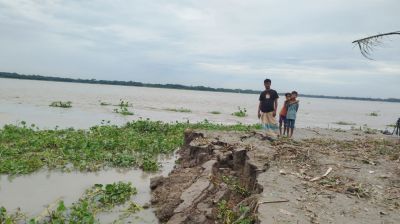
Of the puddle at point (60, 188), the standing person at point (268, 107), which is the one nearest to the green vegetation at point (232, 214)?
the puddle at point (60, 188)

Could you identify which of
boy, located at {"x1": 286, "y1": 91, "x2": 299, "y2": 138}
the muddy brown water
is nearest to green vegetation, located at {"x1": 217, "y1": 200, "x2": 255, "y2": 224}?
boy, located at {"x1": 286, "y1": 91, "x2": 299, "y2": 138}

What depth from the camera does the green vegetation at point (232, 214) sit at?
5.34m

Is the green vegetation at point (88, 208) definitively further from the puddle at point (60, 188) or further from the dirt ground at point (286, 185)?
the dirt ground at point (286, 185)

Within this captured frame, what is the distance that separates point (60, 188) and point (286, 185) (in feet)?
16.9

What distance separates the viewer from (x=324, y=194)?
20.6ft

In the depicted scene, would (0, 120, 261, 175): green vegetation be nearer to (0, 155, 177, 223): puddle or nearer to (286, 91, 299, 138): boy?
(0, 155, 177, 223): puddle

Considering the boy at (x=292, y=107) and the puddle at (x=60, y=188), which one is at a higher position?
the boy at (x=292, y=107)

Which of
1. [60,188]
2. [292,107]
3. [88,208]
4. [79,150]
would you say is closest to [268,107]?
[292,107]

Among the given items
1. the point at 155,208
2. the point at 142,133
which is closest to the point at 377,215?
the point at 155,208

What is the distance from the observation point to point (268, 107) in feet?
40.7

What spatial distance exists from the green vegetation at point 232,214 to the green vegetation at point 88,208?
6.67 ft

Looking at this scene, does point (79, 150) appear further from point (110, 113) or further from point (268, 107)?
point (110, 113)

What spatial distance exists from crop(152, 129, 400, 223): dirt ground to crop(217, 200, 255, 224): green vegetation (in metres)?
0.03

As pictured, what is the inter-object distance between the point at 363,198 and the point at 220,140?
17.3 feet
